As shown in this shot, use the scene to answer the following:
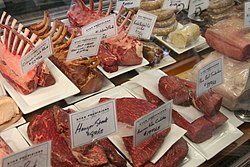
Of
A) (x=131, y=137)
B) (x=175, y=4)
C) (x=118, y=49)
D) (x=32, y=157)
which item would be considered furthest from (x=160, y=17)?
(x=32, y=157)

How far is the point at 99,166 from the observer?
1.59 metres

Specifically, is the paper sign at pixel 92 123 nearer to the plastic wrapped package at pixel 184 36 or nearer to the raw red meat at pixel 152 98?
the raw red meat at pixel 152 98

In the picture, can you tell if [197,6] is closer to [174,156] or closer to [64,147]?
[174,156]

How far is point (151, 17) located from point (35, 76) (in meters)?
0.81

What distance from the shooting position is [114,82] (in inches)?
88.4

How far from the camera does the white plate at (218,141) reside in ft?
6.08

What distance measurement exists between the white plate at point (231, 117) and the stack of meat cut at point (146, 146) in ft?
1.18

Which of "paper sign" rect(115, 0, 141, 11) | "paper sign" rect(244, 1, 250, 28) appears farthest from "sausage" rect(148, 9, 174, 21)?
"paper sign" rect(244, 1, 250, 28)

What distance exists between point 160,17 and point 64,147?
48.5 inches

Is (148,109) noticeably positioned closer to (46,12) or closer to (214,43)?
(214,43)

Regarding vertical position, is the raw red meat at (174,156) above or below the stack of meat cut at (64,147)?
below

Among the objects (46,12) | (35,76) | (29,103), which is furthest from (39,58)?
(46,12)

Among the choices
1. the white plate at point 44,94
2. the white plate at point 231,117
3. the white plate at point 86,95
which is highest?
the white plate at point 44,94

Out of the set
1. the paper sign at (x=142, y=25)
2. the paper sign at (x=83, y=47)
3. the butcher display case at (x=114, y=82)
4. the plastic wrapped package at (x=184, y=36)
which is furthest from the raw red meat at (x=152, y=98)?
the plastic wrapped package at (x=184, y=36)
